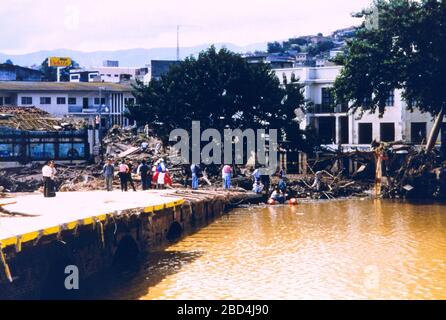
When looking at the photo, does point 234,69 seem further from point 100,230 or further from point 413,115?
point 100,230

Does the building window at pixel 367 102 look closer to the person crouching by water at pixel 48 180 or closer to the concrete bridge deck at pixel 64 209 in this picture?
the concrete bridge deck at pixel 64 209

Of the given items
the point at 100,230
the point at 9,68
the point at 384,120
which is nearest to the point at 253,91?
the point at 384,120

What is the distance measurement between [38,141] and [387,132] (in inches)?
1131

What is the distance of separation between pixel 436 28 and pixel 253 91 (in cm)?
1209

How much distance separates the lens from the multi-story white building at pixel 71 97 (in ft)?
257

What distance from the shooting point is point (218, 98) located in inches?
2068

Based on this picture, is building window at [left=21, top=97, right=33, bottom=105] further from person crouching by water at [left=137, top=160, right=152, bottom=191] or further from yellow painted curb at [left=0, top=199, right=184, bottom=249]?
yellow painted curb at [left=0, top=199, right=184, bottom=249]

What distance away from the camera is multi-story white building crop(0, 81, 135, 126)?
257 ft

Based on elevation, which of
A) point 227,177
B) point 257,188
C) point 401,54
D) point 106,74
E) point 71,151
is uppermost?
point 106,74

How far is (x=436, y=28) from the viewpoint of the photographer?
50750mm

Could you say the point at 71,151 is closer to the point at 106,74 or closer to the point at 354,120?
the point at 354,120

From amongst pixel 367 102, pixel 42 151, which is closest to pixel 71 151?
pixel 42 151

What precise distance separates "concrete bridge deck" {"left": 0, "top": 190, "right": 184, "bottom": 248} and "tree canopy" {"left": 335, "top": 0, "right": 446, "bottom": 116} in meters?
18.6

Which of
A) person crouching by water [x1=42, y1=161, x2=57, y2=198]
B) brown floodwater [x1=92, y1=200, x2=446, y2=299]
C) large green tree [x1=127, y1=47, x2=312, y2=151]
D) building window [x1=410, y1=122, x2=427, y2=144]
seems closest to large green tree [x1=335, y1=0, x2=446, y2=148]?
large green tree [x1=127, y1=47, x2=312, y2=151]
